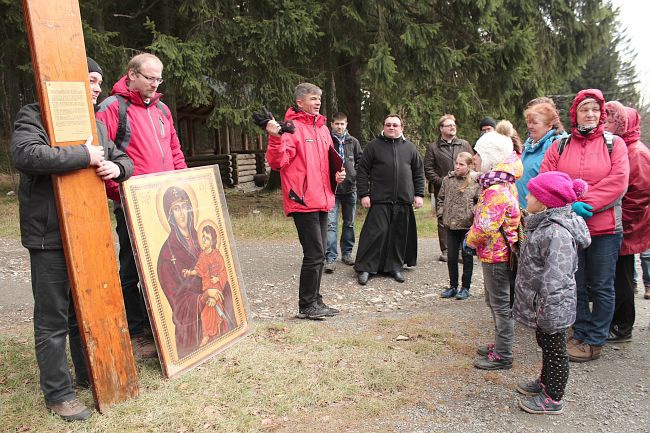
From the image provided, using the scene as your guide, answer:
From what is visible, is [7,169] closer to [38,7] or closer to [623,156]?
[38,7]

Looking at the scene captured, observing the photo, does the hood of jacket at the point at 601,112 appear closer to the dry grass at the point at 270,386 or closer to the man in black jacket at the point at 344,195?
the dry grass at the point at 270,386

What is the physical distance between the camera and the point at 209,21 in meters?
11.1

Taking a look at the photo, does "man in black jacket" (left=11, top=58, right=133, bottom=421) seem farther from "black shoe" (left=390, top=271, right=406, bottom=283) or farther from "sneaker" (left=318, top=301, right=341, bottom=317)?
"black shoe" (left=390, top=271, right=406, bottom=283)

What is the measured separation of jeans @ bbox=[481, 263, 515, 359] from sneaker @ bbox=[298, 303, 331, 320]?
1.80 metres

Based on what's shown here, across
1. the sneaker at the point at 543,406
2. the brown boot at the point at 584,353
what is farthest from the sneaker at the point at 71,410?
the brown boot at the point at 584,353

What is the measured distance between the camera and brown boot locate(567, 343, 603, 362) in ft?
14.1

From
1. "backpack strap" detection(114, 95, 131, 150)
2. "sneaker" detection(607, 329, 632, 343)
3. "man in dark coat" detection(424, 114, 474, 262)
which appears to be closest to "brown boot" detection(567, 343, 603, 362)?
"sneaker" detection(607, 329, 632, 343)

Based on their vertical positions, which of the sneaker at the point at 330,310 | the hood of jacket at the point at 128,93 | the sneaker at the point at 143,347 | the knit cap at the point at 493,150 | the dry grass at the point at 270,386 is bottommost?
the sneaker at the point at 330,310

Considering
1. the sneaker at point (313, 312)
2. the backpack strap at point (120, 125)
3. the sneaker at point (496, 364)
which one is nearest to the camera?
the backpack strap at point (120, 125)

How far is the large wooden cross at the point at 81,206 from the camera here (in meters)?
3.07

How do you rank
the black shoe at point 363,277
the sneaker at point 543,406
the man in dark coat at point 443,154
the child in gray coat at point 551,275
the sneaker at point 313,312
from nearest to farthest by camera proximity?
1. the child in gray coat at point 551,275
2. the sneaker at point 543,406
3. the sneaker at point 313,312
4. the black shoe at point 363,277
5. the man in dark coat at point 443,154

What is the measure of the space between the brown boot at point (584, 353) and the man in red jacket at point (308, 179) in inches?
90.1

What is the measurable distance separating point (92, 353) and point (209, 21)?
9.33m

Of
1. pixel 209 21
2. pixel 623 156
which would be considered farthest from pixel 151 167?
pixel 209 21
